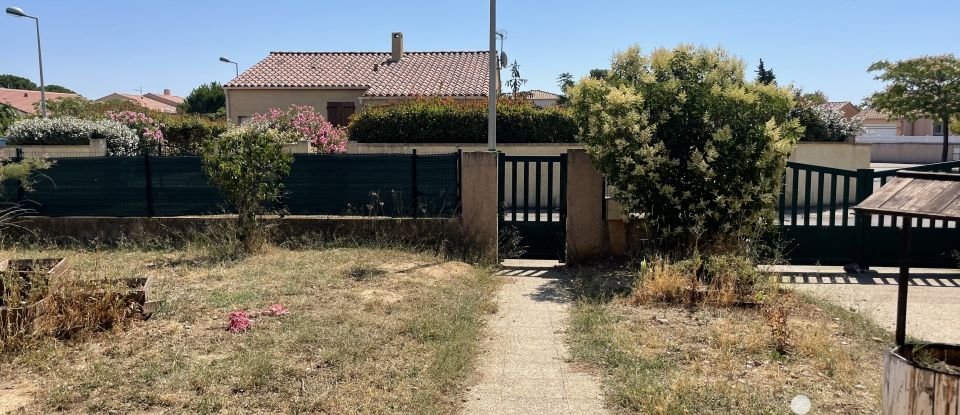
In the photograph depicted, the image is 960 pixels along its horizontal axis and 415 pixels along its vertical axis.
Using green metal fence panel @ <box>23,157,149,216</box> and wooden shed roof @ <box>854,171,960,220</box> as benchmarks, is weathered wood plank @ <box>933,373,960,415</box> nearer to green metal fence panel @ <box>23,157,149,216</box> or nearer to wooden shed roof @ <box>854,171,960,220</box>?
wooden shed roof @ <box>854,171,960,220</box>

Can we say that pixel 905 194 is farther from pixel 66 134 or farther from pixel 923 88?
pixel 923 88

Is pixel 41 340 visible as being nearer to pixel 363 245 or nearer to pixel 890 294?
pixel 363 245

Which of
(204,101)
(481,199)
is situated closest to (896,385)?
(481,199)

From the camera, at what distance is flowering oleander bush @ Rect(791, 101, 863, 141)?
18.7 m

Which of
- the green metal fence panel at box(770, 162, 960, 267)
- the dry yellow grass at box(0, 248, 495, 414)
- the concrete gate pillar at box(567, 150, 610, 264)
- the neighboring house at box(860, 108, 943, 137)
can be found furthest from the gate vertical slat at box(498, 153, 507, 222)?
the neighboring house at box(860, 108, 943, 137)

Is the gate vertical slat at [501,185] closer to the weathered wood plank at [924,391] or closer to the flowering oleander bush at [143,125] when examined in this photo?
the weathered wood plank at [924,391]

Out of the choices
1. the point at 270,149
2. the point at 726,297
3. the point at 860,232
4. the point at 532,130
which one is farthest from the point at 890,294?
the point at 532,130

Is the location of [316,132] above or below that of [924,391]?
above

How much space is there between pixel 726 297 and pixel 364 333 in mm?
3662

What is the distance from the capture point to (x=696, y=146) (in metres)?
8.63

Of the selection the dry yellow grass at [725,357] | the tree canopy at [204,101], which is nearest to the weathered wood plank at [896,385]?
the dry yellow grass at [725,357]

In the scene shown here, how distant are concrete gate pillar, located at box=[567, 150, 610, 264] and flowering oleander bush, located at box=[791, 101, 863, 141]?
37.9 ft

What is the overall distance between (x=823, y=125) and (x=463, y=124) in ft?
32.3

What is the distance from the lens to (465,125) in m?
16.8
